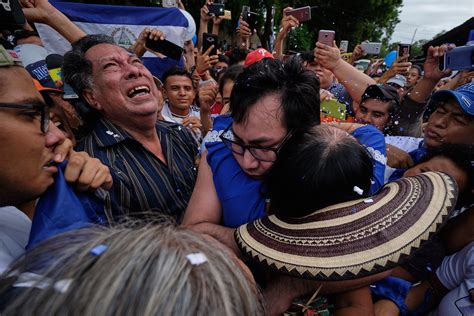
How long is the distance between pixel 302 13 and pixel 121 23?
8.94 ft

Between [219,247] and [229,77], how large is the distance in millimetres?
3100

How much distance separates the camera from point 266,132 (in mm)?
1479

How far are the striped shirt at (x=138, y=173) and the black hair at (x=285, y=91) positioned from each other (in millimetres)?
683

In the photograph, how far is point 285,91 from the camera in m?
1.57

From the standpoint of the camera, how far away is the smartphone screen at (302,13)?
14.0ft

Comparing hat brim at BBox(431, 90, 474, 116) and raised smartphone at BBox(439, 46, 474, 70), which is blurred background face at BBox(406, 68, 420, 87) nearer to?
raised smartphone at BBox(439, 46, 474, 70)

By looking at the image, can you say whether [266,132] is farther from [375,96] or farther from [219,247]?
[375,96]

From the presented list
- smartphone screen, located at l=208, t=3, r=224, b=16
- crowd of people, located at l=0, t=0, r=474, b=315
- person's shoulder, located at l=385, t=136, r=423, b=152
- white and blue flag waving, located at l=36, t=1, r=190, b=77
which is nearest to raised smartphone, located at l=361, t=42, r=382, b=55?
smartphone screen, located at l=208, t=3, r=224, b=16

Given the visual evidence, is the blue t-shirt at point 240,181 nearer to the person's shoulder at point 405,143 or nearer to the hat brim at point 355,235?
the hat brim at point 355,235

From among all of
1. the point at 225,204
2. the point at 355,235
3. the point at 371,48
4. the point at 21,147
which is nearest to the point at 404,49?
the point at 371,48

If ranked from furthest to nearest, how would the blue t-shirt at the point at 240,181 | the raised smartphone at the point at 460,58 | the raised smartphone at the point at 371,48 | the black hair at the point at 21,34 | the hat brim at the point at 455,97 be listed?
the raised smartphone at the point at 371,48 → the black hair at the point at 21,34 → the raised smartphone at the point at 460,58 → the hat brim at the point at 455,97 → the blue t-shirt at the point at 240,181

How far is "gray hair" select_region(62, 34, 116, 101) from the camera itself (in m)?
2.13

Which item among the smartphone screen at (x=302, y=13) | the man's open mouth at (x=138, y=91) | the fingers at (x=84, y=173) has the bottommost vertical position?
the fingers at (x=84, y=173)

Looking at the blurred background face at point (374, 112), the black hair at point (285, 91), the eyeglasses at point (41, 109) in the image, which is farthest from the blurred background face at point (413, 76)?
the eyeglasses at point (41, 109)
